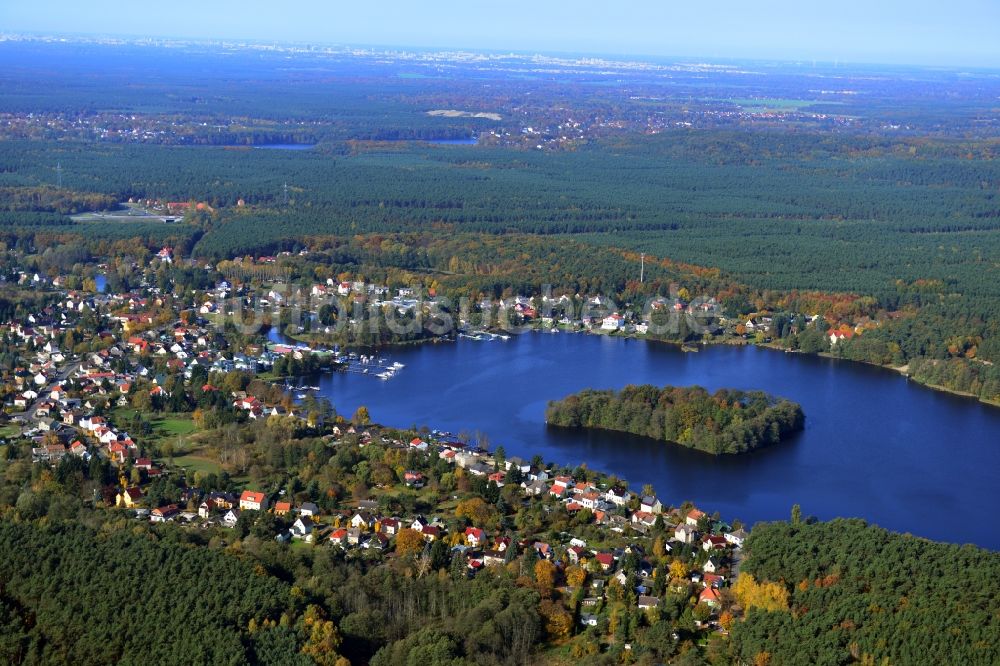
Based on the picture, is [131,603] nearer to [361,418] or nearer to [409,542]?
[409,542]

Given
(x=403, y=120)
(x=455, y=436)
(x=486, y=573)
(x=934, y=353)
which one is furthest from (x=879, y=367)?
(x=403, y=120)

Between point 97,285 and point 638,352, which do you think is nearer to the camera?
point 638,352

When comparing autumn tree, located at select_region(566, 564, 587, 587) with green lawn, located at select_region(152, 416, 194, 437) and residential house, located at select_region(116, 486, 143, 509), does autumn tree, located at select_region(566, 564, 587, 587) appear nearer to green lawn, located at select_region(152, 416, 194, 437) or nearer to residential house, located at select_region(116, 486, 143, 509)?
residential house, located at select_region(116, 486, 143, 509)

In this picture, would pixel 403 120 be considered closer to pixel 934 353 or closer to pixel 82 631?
pixel 934 353

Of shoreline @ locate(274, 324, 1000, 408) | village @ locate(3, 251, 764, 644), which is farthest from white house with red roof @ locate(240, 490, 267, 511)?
shoreline @ locate(274, 324, 1000, 408)

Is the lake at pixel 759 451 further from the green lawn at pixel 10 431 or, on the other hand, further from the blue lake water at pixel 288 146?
the blue lake water at pixel 288 146

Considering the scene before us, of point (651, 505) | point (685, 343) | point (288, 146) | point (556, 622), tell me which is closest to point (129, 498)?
point (556, 622)
